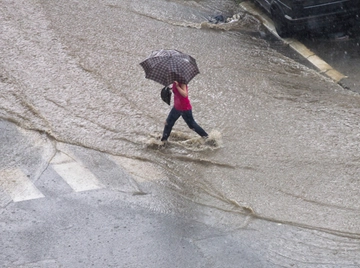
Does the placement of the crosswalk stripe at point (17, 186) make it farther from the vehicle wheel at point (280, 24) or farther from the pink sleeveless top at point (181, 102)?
the vehicle wheel at point (280, 24)

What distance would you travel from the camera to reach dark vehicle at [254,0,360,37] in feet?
37.7

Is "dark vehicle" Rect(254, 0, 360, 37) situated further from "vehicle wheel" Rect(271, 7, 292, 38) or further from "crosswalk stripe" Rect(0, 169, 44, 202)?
"crosswalk stripe" Rect(0, 169, 44, 202)

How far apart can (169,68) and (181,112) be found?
0.76m

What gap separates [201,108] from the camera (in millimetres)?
9992

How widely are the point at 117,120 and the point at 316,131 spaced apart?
2.88m

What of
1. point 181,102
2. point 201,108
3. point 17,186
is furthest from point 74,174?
point 201,108

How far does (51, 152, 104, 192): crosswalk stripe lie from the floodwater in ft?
1.68

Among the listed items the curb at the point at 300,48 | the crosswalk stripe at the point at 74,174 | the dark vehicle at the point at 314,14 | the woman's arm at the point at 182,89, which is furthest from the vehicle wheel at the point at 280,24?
the crosswalk stripe at the point at 74,174

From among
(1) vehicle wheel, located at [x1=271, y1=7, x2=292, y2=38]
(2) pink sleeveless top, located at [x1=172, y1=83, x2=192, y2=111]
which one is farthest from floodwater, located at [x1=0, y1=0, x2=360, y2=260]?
(2) pink sleeveless top, located at [x1=172, y1=83, x2=192, y2=111]

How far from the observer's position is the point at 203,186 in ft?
27.1

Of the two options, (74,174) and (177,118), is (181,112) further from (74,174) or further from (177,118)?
(74,174)

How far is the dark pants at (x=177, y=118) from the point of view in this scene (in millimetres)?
8773

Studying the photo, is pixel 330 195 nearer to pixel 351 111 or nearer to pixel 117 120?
pixel 351 111

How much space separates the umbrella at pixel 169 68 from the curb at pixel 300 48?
364 centimetres
